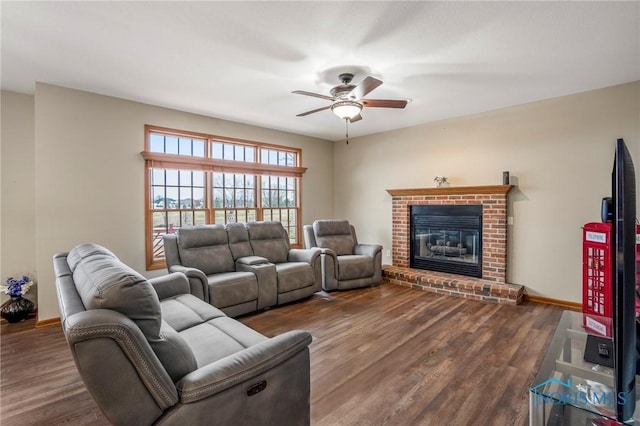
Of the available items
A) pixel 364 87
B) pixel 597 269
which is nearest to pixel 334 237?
pixel 364 87

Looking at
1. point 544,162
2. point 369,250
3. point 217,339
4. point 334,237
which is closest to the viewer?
point 217,339

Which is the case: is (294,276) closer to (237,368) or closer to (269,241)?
(269,241)

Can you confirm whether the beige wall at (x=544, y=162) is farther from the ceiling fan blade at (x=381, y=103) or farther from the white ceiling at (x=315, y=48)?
the ceiling fan blade at (x=381, y=103)

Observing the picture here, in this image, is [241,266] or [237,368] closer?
[237,368]

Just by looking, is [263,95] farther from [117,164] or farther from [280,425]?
[280,425]

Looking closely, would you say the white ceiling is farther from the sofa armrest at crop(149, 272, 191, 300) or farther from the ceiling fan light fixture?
the sofa armrest at crop(149, 272, 191, 300)

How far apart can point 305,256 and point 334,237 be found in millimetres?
892

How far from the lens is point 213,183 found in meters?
4.91

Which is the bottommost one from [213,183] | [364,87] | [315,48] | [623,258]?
[623,258]

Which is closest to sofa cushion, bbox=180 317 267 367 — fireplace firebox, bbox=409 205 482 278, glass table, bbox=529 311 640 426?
glass table, bbox=529 311 640 426

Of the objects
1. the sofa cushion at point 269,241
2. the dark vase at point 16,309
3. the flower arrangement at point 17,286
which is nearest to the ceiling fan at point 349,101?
the sofa cushion at point 269,241

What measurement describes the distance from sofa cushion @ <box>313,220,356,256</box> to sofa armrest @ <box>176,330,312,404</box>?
3.63 meters

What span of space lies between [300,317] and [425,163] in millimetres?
3334

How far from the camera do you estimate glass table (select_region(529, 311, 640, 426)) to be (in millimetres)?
1257
